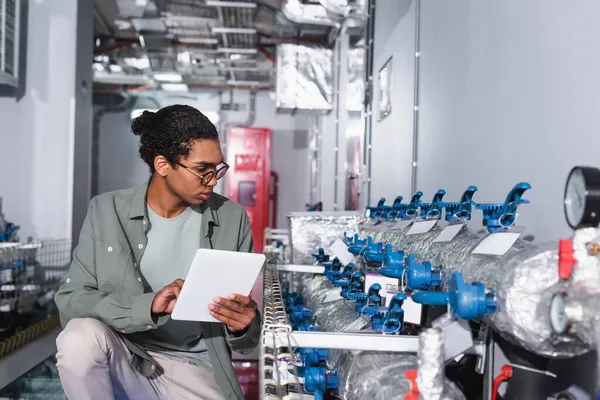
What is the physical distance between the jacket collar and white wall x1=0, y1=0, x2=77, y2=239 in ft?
11.0

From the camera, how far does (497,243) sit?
44.7 inches

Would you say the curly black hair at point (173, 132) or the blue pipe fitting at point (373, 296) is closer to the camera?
the blue pipe fitting at point (373, 296)

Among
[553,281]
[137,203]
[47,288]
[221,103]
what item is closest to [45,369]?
[47,288]

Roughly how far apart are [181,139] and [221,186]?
286 inches

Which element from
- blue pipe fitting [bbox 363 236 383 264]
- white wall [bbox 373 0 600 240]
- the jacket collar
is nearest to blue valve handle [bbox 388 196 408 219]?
white wall [bbox 373 0 600 240]

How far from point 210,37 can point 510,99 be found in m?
6.02

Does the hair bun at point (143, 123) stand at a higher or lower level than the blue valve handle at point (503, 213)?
higher

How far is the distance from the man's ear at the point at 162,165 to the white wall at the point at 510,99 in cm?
105

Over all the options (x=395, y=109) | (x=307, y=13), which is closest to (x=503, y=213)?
(x=395, y=109)

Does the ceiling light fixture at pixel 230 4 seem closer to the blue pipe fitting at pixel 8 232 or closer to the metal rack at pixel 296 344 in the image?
the blue pipe fitting at pixel 8 232

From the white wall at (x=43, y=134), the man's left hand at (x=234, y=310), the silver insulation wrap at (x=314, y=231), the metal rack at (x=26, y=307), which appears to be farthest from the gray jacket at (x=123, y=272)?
the white wall at (x=43, y=134)

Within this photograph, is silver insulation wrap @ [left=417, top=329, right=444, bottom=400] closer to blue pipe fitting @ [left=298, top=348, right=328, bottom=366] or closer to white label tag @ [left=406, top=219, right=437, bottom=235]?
blue pipe fitting @ [left=298, top=348, right=328, bottom=366]

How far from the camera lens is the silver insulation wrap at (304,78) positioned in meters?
5.98

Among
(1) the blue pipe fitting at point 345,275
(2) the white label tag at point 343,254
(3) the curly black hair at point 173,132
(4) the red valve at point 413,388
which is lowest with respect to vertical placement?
(4) the red valve at point 413,388
